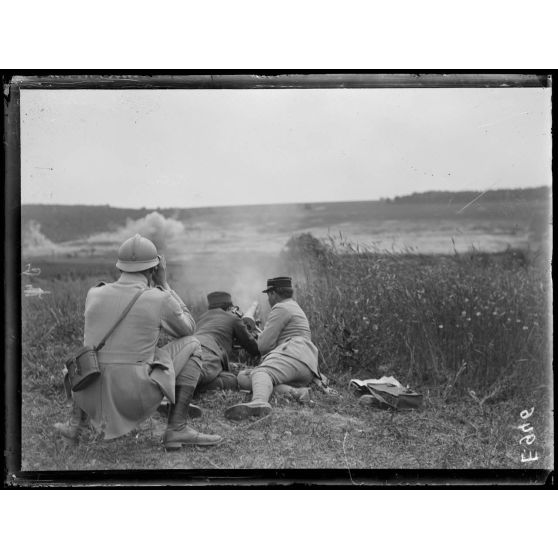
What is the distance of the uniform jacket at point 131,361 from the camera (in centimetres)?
641

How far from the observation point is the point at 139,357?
6426 millimetres

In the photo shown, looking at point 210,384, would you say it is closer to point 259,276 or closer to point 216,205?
point 259,276

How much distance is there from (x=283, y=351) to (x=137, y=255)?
155cm

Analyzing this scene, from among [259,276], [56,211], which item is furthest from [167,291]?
[56,211]

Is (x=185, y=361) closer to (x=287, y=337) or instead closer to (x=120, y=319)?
(x=120, y=319)

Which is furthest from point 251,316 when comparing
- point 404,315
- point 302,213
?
point 404,315

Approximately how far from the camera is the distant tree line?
6.71m

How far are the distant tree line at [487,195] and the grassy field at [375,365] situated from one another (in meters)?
0.51

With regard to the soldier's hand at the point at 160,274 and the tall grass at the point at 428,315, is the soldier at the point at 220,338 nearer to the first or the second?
the soldier's hand at the point at 160,274

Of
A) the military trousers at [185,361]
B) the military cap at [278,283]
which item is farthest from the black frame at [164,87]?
the military cap at [278,283]

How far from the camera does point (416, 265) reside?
269 inches

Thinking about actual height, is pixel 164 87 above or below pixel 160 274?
above

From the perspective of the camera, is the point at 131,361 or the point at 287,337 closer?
the point at 131,361

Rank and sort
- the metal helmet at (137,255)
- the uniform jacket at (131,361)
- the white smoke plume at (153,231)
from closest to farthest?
the uniform jacket at (131,361)
the metal helmet at (137,255)
the white smoke plume at (153,231)
